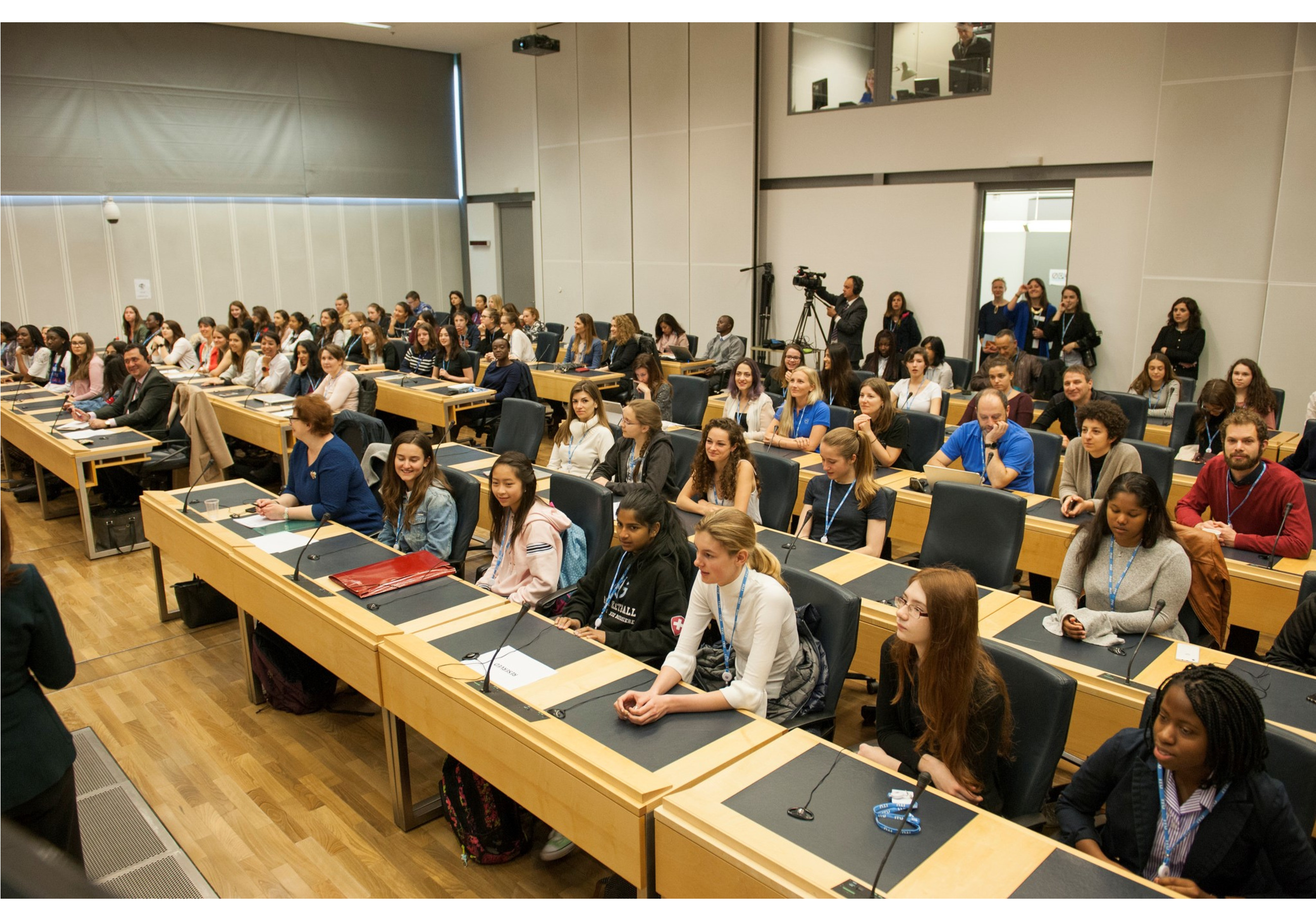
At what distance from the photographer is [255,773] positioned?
3512 millimetres

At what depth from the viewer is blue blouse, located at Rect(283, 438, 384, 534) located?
14.1 ft

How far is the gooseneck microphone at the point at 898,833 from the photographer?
5.82 ft

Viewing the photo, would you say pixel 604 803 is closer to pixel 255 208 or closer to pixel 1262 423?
pixel 1262 423

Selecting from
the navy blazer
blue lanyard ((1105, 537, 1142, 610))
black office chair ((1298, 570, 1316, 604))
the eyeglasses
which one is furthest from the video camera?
the navy blazer

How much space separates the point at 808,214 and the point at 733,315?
157 cm

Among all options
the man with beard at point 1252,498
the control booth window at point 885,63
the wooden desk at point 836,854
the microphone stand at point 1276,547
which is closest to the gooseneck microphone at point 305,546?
→ the wooden desk at point 836,854

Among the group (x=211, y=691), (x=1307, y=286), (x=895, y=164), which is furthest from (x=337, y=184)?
(x=1307, y=286)

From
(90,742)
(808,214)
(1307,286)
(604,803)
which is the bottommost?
(90,742)

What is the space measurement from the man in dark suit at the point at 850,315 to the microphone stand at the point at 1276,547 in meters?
5.95

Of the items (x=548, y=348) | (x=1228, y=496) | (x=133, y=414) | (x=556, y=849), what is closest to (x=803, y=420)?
(x=1228, y=496)

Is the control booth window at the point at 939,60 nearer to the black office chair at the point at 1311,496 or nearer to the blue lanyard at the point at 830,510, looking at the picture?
the black office chair at the point at 1311,496

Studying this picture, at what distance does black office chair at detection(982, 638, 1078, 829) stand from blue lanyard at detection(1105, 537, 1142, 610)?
36.8 inches

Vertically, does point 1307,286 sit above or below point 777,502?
above

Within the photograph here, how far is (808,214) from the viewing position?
10.5 m
